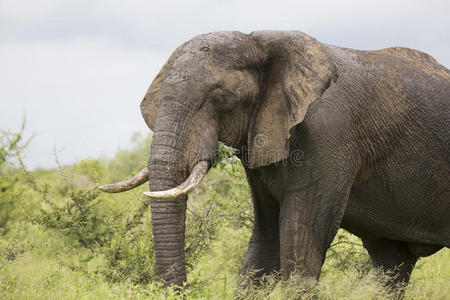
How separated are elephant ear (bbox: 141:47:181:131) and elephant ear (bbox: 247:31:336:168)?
0.81 meters

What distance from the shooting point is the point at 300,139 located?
16.5 ft

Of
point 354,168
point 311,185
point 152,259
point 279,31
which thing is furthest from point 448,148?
point 152,259

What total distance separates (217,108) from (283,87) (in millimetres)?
565

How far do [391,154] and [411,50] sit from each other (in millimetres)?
1230

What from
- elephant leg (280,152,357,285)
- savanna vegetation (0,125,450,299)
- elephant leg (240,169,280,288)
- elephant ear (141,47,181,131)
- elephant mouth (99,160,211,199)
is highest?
elephant ear (141,47,181,131)

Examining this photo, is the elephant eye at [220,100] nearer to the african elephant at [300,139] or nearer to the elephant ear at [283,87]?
the african elephant at [300,139]

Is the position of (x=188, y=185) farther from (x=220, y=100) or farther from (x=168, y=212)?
(x=220, y=100)

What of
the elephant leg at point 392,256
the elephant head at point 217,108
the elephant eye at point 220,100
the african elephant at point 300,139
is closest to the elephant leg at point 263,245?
the african elephant at point 300,139

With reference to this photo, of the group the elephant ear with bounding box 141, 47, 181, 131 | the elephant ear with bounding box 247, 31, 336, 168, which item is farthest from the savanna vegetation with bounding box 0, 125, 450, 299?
the elephant ear with bounding box 141, 47, 181, 131

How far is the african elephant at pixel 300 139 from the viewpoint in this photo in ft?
15.5

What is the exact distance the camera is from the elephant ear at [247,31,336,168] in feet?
16.0

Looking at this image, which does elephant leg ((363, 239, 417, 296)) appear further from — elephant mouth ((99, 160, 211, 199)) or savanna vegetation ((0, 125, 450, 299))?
elephant mouth ((99, 160, 211, 199))

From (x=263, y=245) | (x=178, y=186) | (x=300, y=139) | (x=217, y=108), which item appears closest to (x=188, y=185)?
(x=178, y=186)

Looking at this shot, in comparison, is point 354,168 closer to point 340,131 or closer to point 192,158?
point 340,131
